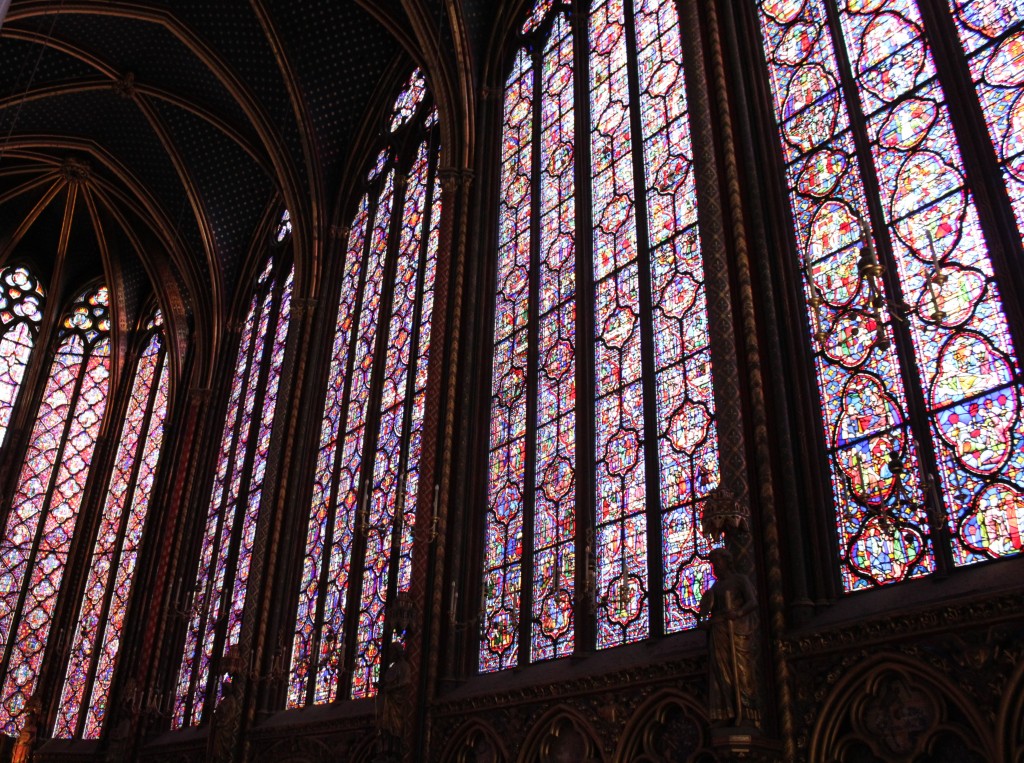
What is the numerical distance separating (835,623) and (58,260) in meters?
20.8

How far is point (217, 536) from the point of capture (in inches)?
653

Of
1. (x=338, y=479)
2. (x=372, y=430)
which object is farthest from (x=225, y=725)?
(x=372, y=430)

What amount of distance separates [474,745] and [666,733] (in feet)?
8.01

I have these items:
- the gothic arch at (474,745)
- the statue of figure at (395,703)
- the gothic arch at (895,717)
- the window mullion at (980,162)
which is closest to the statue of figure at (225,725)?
the statue of figure at (395,703)

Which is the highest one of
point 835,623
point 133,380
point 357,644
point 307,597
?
point 133,380

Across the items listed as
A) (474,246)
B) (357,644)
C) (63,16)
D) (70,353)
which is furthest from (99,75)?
(357,644)

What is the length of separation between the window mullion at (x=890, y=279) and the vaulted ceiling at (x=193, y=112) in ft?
23.9

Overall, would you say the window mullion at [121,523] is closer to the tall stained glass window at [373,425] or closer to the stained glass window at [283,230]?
the stained glass window at [283,230]

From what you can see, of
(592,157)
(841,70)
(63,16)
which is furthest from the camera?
(63,16)

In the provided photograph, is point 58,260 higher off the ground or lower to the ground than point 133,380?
higher

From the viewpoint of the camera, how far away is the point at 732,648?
6906 millimetres

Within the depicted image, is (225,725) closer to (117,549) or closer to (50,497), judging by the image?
(117,549)

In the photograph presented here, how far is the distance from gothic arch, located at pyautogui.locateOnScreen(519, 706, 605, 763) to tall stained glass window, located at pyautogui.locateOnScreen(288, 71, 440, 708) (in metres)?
2.54

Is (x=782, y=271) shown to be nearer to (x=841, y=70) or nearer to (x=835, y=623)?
(x=841, y=70)
